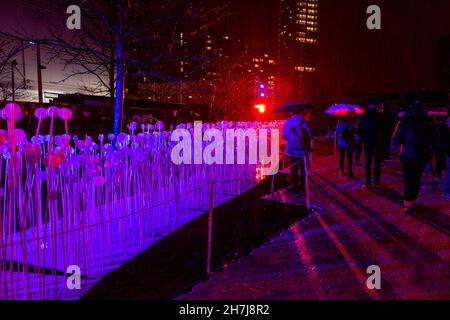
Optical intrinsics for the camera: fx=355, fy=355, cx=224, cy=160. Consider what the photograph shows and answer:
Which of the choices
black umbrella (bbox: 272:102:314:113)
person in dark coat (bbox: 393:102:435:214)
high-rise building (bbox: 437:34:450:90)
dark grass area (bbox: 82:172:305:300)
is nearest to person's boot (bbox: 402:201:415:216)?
person in dark coat (bbox: 393:102:435:214)

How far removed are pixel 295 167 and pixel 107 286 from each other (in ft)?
14.2

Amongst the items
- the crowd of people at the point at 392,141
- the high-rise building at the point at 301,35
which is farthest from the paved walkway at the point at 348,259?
the high-rise building at the point at 301,35

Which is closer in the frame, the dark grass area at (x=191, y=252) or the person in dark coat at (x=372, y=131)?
the dark grass area at (x=191, y=252)

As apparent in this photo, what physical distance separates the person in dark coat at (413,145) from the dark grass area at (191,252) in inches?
59.3

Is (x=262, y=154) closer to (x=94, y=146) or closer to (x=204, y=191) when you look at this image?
(x=204, y=191)

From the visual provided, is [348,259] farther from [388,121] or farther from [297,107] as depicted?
[297,107]

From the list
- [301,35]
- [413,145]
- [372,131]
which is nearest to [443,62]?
[301,35]

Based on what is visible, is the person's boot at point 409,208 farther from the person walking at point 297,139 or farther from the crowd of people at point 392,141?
the person walking at point 297,139

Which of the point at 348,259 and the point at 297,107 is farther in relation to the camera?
the point at 297,107

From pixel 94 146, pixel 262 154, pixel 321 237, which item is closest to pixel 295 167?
pixel 262 154

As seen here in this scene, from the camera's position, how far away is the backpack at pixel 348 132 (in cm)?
766

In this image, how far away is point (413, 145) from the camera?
15.4 feet

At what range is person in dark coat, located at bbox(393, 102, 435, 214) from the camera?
4684 millimetres
